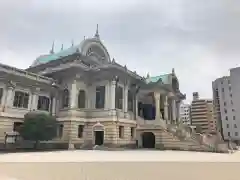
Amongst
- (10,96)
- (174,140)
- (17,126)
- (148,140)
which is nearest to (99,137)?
(148,140)

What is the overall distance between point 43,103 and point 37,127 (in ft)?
16.7

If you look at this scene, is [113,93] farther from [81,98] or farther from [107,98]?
[81,98]

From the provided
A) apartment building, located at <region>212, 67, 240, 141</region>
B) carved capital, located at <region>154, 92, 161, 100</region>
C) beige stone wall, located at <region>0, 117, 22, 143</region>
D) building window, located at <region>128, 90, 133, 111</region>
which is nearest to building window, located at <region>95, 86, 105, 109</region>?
building window, located at <region>128, 90, 133, 111</region>

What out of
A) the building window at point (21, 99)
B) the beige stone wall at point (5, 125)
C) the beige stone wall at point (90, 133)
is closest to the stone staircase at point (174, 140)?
the beige stone wall at point (90, 133)

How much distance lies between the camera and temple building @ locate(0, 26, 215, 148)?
21.5 meters

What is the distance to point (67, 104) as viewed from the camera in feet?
79.7

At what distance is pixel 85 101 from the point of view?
24812 millimetres

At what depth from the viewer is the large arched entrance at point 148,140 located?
1057 inches

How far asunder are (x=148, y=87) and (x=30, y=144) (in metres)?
14.3

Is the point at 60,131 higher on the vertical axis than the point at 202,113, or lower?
lower

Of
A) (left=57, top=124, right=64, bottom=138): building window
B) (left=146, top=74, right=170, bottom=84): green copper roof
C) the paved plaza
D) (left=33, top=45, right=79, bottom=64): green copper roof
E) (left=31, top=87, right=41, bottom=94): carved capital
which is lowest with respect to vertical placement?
the paved plaza

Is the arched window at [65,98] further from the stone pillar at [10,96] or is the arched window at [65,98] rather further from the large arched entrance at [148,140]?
the large arched entrance at [148,140]

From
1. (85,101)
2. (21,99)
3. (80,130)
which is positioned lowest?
(80,130)

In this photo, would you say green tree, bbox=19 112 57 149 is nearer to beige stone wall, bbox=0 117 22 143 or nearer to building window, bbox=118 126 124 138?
beige stone wall, bbox=0 117 22 143
